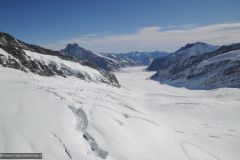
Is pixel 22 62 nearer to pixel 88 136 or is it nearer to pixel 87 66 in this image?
pixel 87 66

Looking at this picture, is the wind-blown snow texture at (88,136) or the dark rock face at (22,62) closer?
the wind-blown snow texture at (88,136)

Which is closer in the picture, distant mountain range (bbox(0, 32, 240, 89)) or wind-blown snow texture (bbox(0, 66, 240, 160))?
wind-blown snow texture (bbox(0, 66, 240, 160))

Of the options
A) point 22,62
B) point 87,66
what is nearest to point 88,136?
point 22,62

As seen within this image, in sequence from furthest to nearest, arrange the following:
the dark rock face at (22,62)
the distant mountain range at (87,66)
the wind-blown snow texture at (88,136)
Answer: the distant mountain range at (87,66) → the dark rock face at (22,62) → the wind-blown snow texture at (88,136)

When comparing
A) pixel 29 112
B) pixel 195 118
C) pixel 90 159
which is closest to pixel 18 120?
pixel 29 112

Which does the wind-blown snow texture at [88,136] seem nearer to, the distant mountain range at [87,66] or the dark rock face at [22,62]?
the dark rock face at [22,62]

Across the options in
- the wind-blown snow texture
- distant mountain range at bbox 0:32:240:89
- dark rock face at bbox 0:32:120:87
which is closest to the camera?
the wind-blown snow texture

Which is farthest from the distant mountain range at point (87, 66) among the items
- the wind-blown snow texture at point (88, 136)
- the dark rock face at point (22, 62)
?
the wind-blown snow texture at point (88, 136)

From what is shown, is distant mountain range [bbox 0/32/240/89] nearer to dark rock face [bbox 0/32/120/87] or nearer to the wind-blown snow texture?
dark rock face [bbox 0/32/120/87]

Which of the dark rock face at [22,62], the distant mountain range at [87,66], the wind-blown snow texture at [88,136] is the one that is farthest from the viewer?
the distant mountain range at [87,66]

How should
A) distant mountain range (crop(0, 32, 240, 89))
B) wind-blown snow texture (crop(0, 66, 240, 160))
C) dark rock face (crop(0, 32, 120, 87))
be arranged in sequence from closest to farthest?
wind-blown snow texture (crop(0, 66, 240, 160))
dark rock face (crop(0, 32, 120, 87))
distant mountain range (crop(0, 32, 240, 89))

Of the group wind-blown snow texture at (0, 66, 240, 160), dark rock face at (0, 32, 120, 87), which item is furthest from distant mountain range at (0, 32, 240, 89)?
wind-blown snow texture at (0, 66, 240, 160)
